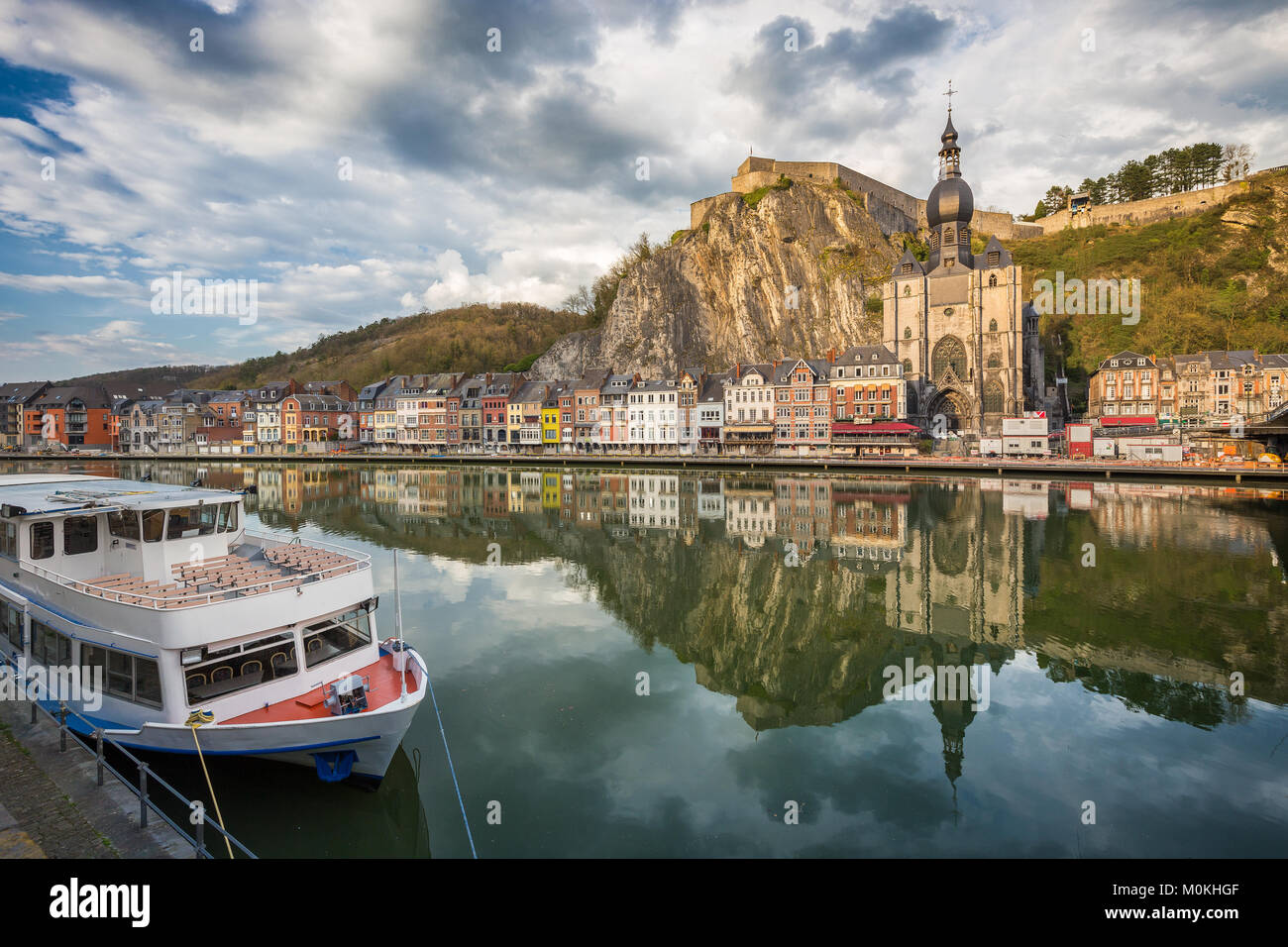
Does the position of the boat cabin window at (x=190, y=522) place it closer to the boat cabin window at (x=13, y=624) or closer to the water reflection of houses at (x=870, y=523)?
the boat cabin window at (x=13, y=624)

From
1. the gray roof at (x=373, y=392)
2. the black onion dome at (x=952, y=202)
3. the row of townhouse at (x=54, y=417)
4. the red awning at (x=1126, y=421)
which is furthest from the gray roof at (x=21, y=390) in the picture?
the red awning at (x=1126, y=421)

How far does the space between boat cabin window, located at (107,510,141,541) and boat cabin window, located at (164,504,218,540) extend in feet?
1.82

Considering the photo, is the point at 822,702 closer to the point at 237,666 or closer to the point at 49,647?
the point at 237,666

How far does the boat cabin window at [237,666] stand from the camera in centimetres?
965

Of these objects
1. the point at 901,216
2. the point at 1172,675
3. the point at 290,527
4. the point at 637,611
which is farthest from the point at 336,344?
the point at 1172,675

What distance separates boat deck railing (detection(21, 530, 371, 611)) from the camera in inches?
392

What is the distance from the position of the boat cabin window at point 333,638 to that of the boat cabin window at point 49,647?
4078 mm

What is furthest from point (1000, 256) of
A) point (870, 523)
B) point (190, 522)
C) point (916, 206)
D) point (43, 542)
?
point (43, 542)

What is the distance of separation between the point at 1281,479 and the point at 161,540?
231 ft

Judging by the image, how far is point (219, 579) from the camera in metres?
11.0

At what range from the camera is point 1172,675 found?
14.6m

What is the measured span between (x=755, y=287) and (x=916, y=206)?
154 ft

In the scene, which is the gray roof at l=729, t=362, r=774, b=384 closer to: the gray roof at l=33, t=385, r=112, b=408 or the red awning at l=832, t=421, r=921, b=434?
the red awning at l=832, t=421, r=921, b=434

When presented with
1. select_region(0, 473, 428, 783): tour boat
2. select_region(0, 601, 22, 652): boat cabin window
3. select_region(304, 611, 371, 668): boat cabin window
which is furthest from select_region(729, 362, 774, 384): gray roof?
select_region(0, 601, 22, 652): boat cabin window
